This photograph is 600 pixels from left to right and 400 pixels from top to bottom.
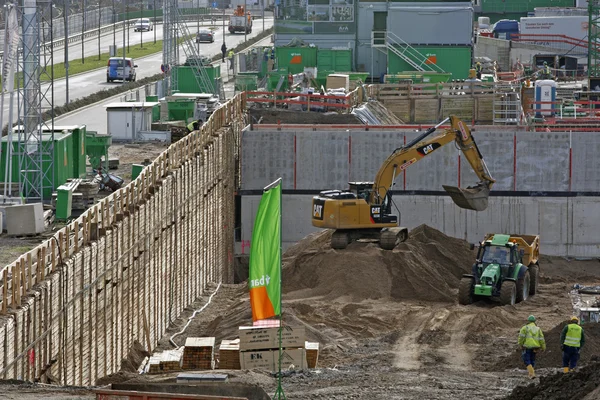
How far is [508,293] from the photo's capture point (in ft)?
113

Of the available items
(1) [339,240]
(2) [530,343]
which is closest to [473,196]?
(1) [339,240]

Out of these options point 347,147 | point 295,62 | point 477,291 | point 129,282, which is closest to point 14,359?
point 129,282

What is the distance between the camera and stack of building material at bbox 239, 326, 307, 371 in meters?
26.1

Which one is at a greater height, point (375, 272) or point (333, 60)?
point (333, 60)

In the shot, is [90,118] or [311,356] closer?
[311,356]

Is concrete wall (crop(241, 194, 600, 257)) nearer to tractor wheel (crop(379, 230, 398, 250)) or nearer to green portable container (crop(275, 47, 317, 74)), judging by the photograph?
tractor wheel (crop(379, 230, 398, 250))

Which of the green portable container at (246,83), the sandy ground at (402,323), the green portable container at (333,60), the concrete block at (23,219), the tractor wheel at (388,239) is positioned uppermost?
the green portable container at (333,60)

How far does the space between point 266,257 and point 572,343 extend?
8.87 m

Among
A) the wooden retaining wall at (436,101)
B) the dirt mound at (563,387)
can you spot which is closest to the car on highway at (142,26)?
the wooden retaining wall at (436,101)

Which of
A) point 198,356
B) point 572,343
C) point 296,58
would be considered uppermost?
point 296,58

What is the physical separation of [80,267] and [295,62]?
53298mm

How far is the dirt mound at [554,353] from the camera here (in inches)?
1077

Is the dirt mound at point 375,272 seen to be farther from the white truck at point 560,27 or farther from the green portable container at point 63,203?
the white truck at point 560,27

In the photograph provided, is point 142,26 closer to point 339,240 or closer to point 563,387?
point 339,240
